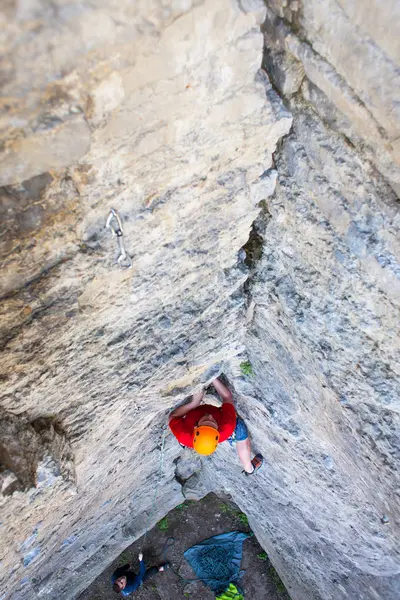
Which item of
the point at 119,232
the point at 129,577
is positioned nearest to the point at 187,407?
the point at 119,232

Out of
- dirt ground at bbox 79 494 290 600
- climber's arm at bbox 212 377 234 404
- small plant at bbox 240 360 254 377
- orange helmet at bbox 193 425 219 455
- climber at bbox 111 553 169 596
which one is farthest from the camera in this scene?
dirt ground at bbox 79 494 290 600

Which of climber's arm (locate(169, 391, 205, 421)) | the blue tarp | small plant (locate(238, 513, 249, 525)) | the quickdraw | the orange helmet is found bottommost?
the blue tarp

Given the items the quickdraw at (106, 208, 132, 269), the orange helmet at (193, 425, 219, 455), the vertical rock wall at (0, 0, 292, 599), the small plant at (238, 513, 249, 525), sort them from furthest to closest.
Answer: the small plant at (238, 513, 249, 525), the orange helmet at (193, 425, 219, 455), the quickdraw at (106, 208, 132, 269), the vertical rock wall at (0, 0, 292, 599)

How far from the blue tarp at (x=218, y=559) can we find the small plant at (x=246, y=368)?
3613 millimetres

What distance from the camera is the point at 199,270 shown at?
2.08m

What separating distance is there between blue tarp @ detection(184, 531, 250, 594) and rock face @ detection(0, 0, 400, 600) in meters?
2.81

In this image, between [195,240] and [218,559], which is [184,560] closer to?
[218,559]

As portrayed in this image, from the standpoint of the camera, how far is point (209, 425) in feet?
10.6

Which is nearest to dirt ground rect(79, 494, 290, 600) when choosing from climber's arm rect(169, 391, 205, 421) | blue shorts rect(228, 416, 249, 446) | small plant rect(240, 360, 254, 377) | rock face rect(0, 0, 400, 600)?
blue shorts rect(228, 416, 249, 446)

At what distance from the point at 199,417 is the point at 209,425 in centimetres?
15

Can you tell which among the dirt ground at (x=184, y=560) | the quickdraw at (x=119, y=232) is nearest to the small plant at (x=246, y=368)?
the quickdraw at (x=119, y=232)

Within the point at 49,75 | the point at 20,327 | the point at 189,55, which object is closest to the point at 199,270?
the point at 20,327

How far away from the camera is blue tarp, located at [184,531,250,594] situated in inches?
212

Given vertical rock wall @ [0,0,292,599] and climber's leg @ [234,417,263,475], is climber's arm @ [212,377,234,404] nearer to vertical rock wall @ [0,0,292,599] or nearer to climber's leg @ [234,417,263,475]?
climber's leg @ [234,417,263,475]
